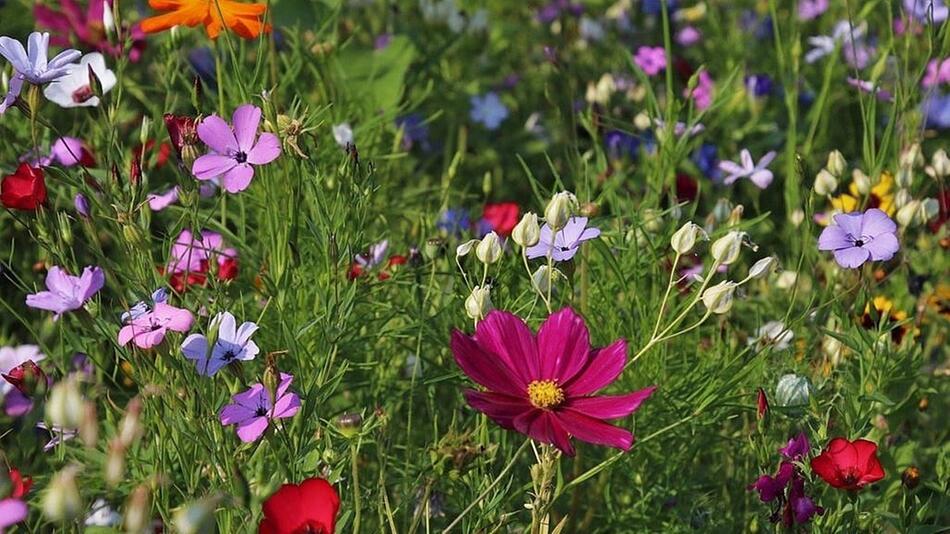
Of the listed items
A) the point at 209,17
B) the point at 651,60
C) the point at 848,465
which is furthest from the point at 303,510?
the point at 651,60

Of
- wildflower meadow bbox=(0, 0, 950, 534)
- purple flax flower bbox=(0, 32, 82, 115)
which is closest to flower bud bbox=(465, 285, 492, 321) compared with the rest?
wildflower meadow bbox=(0, 0, 950, 534)

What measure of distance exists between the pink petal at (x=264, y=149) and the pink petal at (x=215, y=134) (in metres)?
0.02

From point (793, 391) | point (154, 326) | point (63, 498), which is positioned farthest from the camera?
point (793, 391)

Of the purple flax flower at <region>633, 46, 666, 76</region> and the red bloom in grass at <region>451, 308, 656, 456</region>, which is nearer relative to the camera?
the red bloom in grass at <region>451, 308, 656, 456</region>

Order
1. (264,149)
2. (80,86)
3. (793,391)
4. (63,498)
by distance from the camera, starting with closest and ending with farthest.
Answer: (63,498), (264,149), (793,391), (80,86)

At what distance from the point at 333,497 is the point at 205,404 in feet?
0.67

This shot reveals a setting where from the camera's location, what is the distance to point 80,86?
1681 mm

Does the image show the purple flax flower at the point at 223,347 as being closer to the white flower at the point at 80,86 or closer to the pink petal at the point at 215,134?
the pink petal at the point at 215,134

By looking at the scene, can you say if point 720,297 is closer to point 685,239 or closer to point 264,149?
point 685,239

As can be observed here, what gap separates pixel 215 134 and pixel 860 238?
2.23 ft

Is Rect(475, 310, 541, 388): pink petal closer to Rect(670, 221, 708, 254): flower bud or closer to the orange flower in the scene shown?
Rect(670, 221, 708, 254): flower bud

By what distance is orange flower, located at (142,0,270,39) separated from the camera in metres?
1.35

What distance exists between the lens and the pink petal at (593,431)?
103 centimetres

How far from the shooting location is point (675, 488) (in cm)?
146
